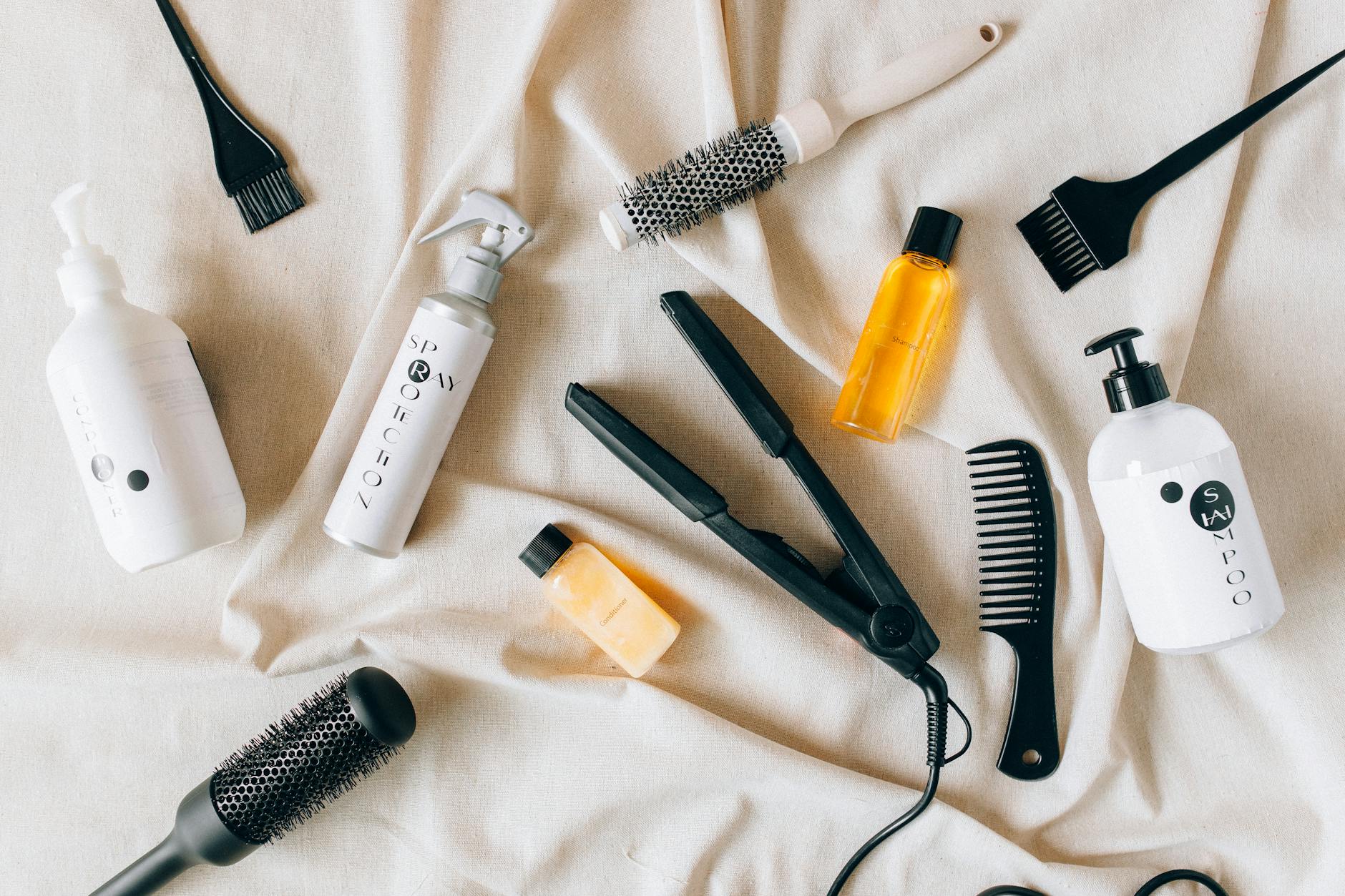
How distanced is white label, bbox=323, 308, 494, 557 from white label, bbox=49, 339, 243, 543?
112mm

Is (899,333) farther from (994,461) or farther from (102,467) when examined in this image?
(102,467)

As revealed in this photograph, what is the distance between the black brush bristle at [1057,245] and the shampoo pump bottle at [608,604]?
45 centimetres

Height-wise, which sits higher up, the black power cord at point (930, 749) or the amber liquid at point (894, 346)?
the amber liquid at point (894, 346)

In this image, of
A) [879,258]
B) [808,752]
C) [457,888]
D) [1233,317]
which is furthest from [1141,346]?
[457,888]

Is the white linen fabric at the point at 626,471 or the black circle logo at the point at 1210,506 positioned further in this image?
the white linen fabric at the point at 626,471

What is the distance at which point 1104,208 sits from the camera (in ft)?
2.33

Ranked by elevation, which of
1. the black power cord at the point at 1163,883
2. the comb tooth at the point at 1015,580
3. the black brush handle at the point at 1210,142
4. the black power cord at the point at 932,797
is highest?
the black brush handle at the point at 1210,142

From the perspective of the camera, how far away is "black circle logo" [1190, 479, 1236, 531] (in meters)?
0.62

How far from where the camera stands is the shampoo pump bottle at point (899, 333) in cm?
70

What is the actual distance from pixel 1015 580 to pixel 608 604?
0.36m

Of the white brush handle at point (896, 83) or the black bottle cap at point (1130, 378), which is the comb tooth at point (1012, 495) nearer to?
the black bottle cap at point (1130, 378)

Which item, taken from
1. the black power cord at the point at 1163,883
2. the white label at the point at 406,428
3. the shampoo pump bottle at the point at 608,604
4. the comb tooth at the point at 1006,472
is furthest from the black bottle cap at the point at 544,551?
the black power cord at the point at 1163,883

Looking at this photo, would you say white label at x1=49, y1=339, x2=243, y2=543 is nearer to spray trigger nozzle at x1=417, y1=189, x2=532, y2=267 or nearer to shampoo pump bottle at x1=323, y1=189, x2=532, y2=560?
shampoo pump bottle at x1=323, y1=189, x2=532, y2=560

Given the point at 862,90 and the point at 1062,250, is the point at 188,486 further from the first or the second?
the point at 1062,250
